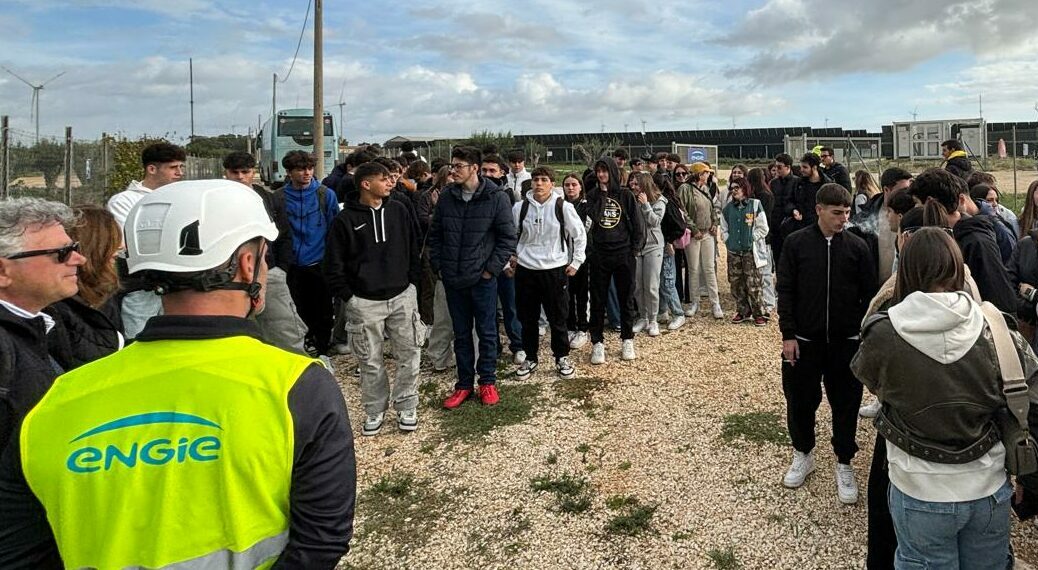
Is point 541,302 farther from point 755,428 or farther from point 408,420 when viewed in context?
point 755,428

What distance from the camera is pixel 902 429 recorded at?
2.25 m

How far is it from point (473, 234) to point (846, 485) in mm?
3062

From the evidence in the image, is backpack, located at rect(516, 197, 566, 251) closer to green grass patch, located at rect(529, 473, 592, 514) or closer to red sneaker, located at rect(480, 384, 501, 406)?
red sneaker, located at rect(480, 384, 501, 406)

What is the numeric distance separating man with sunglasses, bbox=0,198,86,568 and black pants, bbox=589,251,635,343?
4619mm

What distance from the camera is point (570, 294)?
22.9ft

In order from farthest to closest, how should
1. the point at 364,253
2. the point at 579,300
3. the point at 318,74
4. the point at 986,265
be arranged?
the point at 318,74 → the point at 579,300 → the point at 364,253 → the point at 986,265

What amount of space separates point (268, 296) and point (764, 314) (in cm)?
560

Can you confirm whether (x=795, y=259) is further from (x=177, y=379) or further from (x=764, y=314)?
(x=764, y=314)

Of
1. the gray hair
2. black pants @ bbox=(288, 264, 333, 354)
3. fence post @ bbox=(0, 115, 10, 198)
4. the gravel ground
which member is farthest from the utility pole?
the gray hair

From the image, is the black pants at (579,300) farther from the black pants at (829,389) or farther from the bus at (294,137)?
the bus at (294,137)

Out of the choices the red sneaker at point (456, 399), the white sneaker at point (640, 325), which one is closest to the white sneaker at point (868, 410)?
the white sneaker at point (640, 325)

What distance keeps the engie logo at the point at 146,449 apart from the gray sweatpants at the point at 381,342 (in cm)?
348

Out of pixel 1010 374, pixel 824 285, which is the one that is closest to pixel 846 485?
pixel 824 285

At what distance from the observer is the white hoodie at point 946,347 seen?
208 cm
